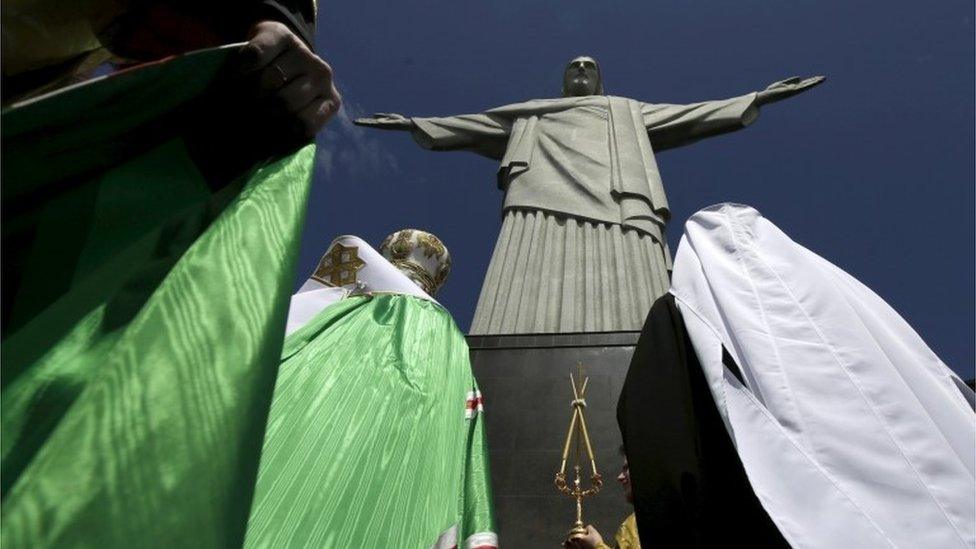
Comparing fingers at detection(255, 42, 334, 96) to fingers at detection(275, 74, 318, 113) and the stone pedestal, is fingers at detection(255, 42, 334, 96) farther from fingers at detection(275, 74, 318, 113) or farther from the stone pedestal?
the stone pedestal

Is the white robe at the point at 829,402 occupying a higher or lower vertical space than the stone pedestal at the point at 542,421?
higher

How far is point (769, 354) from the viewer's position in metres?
1.49

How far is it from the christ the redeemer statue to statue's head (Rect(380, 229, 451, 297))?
2168mm

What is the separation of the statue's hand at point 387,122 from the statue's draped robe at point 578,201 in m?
0.15

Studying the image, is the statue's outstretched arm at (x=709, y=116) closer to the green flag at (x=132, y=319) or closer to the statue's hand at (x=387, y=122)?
the statue's hand at (x=387, y=122)

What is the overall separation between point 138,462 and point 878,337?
1.37m

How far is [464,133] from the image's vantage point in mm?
8734

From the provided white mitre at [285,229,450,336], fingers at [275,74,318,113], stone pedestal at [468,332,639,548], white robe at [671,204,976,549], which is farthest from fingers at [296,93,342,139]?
stone pedestal at [468,332,639,548]

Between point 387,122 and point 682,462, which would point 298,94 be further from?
point 387,122

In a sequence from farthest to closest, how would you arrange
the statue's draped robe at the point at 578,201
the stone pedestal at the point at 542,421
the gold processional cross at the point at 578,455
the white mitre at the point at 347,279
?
the statue's draped robe at the point at 578,201 → the stone pedestal at the point at 542,421 → the gold processional cross at the point at 578,455 → the white mitre at the point at 347,279

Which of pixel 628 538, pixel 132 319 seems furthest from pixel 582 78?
pixel 132 319

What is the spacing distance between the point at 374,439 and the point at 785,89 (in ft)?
25.9

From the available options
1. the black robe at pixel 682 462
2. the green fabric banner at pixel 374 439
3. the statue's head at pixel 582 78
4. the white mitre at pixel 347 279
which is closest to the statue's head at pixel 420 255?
the white mitre at pixel 347 279

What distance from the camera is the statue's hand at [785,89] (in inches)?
336
